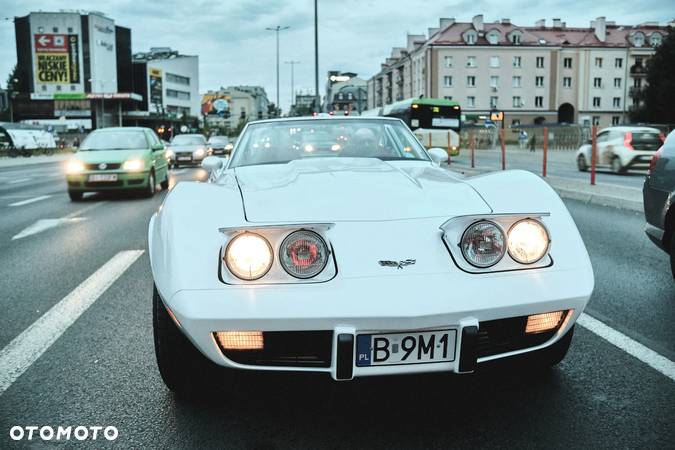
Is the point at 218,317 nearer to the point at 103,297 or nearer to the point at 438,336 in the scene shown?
the point at 438,336

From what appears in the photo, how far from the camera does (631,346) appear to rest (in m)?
3.52

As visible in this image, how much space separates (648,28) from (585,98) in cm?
1510

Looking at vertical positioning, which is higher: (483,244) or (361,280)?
(483,244)

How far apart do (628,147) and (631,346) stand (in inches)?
654

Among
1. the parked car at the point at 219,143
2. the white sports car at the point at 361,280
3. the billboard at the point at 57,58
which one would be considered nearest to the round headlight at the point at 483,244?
the white sports car at the point at 361,280

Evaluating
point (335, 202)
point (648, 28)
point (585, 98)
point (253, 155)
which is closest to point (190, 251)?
point (335, 202)

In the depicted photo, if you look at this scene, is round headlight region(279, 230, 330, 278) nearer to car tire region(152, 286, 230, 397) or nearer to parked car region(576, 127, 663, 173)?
car tire region(152, 286, 230, 397)

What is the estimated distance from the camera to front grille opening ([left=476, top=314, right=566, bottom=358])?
242cm

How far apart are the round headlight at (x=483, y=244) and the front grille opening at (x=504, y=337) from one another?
8.8 inches

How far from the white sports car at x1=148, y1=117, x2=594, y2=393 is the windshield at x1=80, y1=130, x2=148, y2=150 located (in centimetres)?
1159

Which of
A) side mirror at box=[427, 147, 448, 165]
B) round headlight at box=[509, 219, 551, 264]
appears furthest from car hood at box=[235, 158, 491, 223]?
side mirror at box=[427, 147, 448, 165]

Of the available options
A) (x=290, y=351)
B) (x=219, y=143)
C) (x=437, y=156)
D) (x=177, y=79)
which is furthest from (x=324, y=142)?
(x=177, y=79)

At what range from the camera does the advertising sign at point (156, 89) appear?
378ft

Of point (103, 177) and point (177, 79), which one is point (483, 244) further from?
point (177, 79)
